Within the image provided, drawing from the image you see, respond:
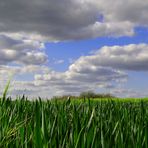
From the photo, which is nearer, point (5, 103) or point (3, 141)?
point (3, 141)

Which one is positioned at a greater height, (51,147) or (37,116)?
(37,116)

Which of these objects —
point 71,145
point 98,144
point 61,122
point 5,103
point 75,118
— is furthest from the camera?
point 5,103

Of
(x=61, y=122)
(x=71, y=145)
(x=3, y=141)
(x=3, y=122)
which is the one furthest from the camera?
(x=3, y=122)

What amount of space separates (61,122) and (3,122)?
454 millimetres

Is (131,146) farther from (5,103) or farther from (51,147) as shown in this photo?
(5,103)

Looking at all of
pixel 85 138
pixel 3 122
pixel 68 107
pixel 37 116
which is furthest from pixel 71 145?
pixel 68 107

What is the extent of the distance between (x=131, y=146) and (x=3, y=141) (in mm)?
722

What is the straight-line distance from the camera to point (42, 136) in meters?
1.99

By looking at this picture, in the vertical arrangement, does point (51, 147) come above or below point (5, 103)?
below

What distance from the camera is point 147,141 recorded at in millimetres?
2111

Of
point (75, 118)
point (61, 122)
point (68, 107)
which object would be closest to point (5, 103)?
point (68, 107)

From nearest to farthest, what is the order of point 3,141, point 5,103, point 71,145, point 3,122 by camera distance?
point 71,145, point 3,141, point 3,122, point 5,103

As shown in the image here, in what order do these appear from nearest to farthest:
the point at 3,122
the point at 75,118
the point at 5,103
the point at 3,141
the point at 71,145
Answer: the point at 71,145 < the point at 3,141 < the point at 75,118 < the point at 3,122 < the point at 5,103

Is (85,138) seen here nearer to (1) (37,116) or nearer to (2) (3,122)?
(1) (37,116)
